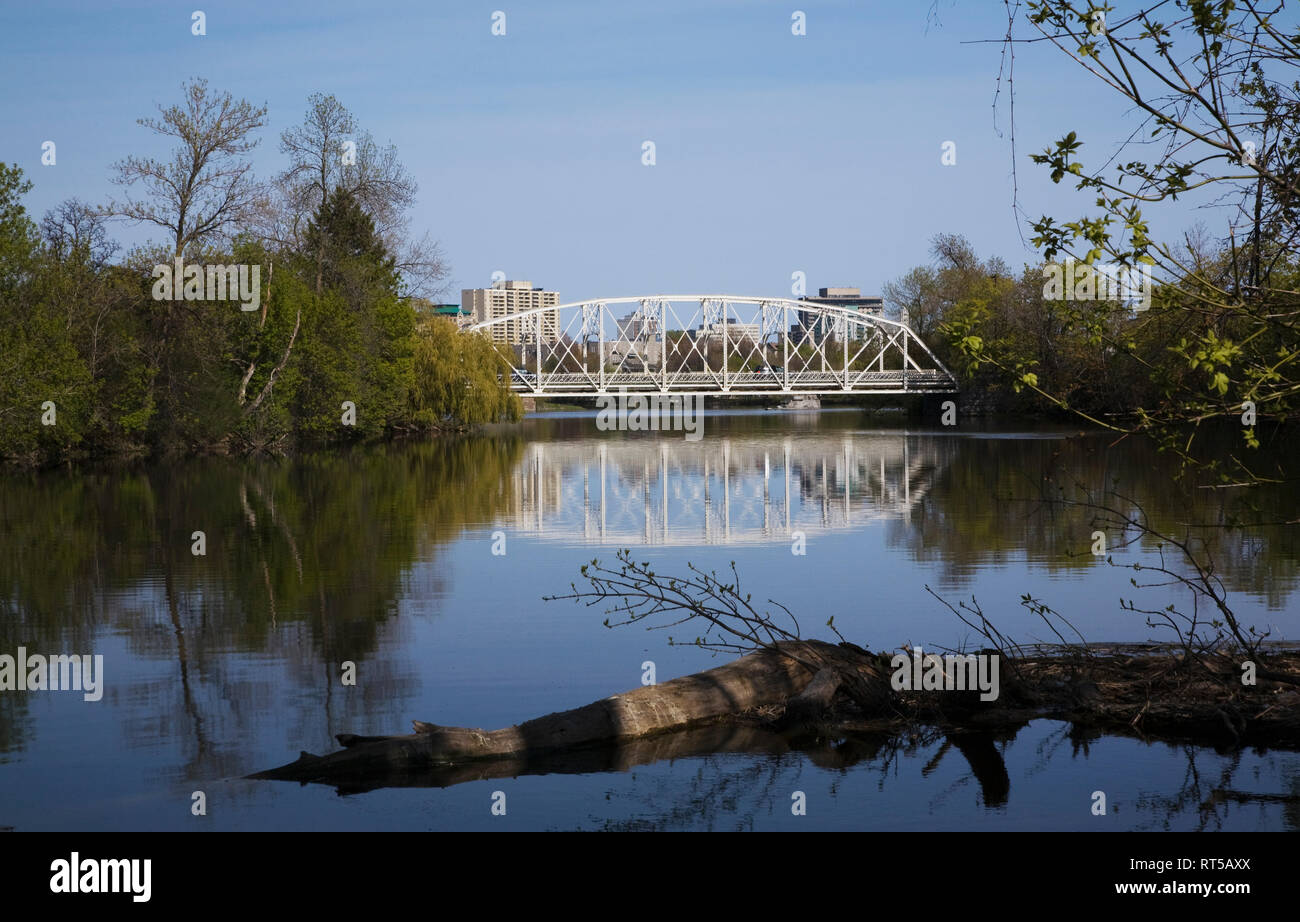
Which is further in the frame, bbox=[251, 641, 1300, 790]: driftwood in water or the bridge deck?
the bridge deck

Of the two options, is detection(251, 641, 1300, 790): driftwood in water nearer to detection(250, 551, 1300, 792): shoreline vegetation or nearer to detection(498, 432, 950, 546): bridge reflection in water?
detection(250, 551, 1300, 792): shoreline vegetation

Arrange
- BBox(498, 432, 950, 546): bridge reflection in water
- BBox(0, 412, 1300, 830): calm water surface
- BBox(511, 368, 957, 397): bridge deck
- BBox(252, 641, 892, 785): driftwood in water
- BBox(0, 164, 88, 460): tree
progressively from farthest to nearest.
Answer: BBox(511, 368, 957, 397): bridge deck
BBox(0, 164, 88, 460): tree
BBox(498, 432, 950, 546): bridge reflection in water
BBox(252, 641, 892, 785): driftwood in water
BBox(0, 412, 1300, 830): calm water surface

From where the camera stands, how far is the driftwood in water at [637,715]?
740cm

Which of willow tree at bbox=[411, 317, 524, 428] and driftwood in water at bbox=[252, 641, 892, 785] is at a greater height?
willow tree at bbox=[411, 317, 524, 428]

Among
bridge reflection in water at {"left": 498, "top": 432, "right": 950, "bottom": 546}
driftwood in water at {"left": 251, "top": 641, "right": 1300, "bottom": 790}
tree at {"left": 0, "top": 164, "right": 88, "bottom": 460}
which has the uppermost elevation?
tree at {"left": 0, "top": 164, "right": 88, "bottom": 460}

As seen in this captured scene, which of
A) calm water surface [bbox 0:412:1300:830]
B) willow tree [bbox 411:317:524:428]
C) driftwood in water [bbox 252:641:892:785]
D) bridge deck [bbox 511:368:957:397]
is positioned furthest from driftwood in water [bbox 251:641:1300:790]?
bridge deck [bbox 511:368:957:397]

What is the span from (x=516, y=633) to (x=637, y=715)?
358 cm

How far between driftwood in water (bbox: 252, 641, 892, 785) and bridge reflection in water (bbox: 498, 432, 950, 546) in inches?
376

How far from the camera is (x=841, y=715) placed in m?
8.59

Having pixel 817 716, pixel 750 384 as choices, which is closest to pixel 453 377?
pixel 750 384

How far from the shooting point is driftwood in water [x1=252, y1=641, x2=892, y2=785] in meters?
7.40

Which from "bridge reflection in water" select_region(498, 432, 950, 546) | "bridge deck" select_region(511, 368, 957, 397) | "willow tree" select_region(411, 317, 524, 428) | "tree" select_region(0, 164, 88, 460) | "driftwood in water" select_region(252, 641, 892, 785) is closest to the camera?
"driftwood in water" select_region(252, 641, 892, 785)

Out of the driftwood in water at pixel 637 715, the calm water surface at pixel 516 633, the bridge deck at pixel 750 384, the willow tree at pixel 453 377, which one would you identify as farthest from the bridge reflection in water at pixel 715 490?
the bridge deck at pixel 750 384
